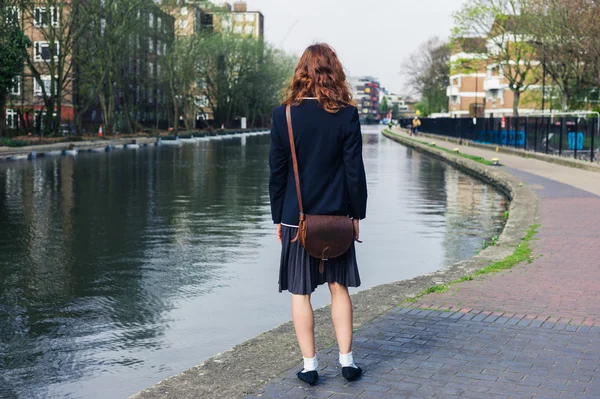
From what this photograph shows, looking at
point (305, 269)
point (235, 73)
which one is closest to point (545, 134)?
point (305, 269)

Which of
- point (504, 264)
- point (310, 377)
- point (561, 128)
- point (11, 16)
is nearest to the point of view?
point (310, 377)

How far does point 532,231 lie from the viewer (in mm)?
11727

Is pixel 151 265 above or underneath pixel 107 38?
underneath

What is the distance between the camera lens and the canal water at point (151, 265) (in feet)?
20.3

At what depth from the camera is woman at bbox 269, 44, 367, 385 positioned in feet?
16.1

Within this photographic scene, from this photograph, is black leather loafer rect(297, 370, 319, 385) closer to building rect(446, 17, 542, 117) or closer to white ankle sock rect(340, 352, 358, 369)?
white ankle sock rect(340, 352, 358, 369)

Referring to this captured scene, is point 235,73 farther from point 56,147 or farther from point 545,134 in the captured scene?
point 545,134

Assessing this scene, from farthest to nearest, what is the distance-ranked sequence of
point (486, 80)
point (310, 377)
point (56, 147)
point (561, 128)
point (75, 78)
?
point (486, 80) → point (75, 78) → point (56, 147) → point (561, 128) → point (310, 377)

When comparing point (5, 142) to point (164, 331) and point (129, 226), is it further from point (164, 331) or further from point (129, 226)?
point (164, 331)

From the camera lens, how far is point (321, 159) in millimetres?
4938

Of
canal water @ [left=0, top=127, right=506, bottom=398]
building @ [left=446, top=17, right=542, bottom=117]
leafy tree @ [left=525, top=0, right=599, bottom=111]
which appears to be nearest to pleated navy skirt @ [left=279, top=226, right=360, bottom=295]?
canal water @ [left=0, top=127, right=506, bottom=398]

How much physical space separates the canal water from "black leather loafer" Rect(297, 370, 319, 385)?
1.23 metres

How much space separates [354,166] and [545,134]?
32810 millimetres

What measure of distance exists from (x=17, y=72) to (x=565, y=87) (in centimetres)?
3326
